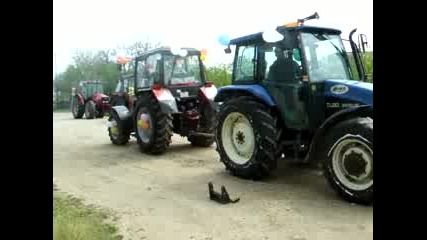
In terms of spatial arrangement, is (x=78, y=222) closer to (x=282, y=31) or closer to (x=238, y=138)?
(x=238, y=138)

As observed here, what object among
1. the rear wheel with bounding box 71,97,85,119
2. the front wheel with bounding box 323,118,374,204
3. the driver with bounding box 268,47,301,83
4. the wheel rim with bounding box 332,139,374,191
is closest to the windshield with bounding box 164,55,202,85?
the driver with bounding box 268,47,301,83

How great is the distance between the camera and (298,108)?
208 inches

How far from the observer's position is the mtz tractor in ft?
34.6

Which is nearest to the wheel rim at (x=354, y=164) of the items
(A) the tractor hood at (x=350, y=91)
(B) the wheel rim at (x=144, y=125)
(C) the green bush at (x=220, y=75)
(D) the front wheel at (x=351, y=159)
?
(D) the front wheel at (x=351, y=159)

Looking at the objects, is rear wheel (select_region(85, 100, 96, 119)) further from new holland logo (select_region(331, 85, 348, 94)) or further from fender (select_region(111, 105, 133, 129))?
new holland logo (select_region(331, 85, 348, 94))

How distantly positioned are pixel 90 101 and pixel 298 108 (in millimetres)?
15416

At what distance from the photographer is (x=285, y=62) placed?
5371mm

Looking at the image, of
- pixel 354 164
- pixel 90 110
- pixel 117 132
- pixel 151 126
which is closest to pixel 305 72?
pixel 354 164

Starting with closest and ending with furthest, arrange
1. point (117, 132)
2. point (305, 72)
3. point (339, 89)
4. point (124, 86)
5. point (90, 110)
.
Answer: point (339, 89)
point (305, 72)
point (117, 132)
point (124, 86)
point (90, 110)

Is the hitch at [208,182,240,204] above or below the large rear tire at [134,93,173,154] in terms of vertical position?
below

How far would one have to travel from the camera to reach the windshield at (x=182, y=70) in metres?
8.50

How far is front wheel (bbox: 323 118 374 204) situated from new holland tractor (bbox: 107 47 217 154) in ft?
12.5

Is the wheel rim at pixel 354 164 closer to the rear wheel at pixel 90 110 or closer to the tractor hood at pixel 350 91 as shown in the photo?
the tractor hood at pixel 350 91
